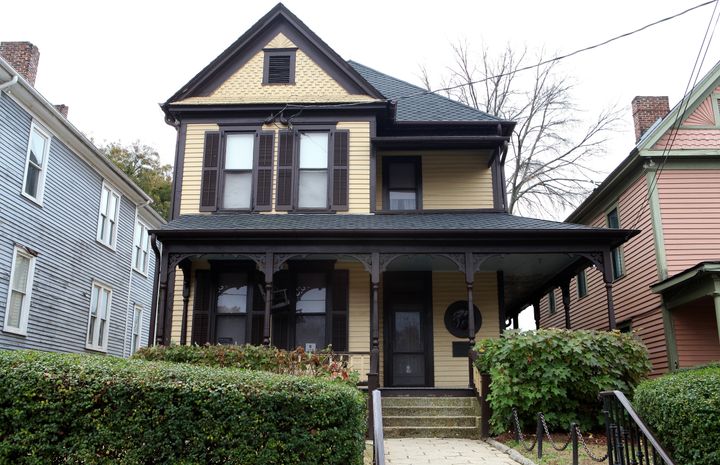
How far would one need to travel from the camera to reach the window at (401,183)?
50.1 ft

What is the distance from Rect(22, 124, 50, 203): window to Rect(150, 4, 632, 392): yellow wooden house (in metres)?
3.22

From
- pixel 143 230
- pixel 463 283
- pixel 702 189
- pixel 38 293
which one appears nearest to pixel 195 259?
pixel 38 293

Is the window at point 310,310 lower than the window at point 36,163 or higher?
lower

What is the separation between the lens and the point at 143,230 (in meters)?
23.2

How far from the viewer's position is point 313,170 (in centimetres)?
1466

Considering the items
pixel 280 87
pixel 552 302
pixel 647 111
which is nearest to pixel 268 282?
pixel 280 87

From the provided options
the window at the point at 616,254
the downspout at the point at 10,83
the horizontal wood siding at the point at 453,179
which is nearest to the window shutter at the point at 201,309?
the horizontal wood siding at the point at 453,179

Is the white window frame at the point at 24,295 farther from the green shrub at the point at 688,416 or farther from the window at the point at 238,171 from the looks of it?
the green shrub at the point at 688,416

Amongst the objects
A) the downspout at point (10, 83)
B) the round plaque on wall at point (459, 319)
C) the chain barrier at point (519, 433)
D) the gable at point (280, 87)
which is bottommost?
the chain barrier at point (519, 433)

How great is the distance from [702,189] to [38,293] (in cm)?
1614

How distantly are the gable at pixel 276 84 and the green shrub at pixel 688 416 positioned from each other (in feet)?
32.4

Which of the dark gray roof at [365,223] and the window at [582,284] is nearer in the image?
the dark gray roof at [365,223]

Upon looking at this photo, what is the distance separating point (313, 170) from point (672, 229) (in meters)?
8.42

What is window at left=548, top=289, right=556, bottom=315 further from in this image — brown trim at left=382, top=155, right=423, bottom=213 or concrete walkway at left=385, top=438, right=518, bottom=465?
concrete walkway at left=385, top=438, right=518, bottom=465
